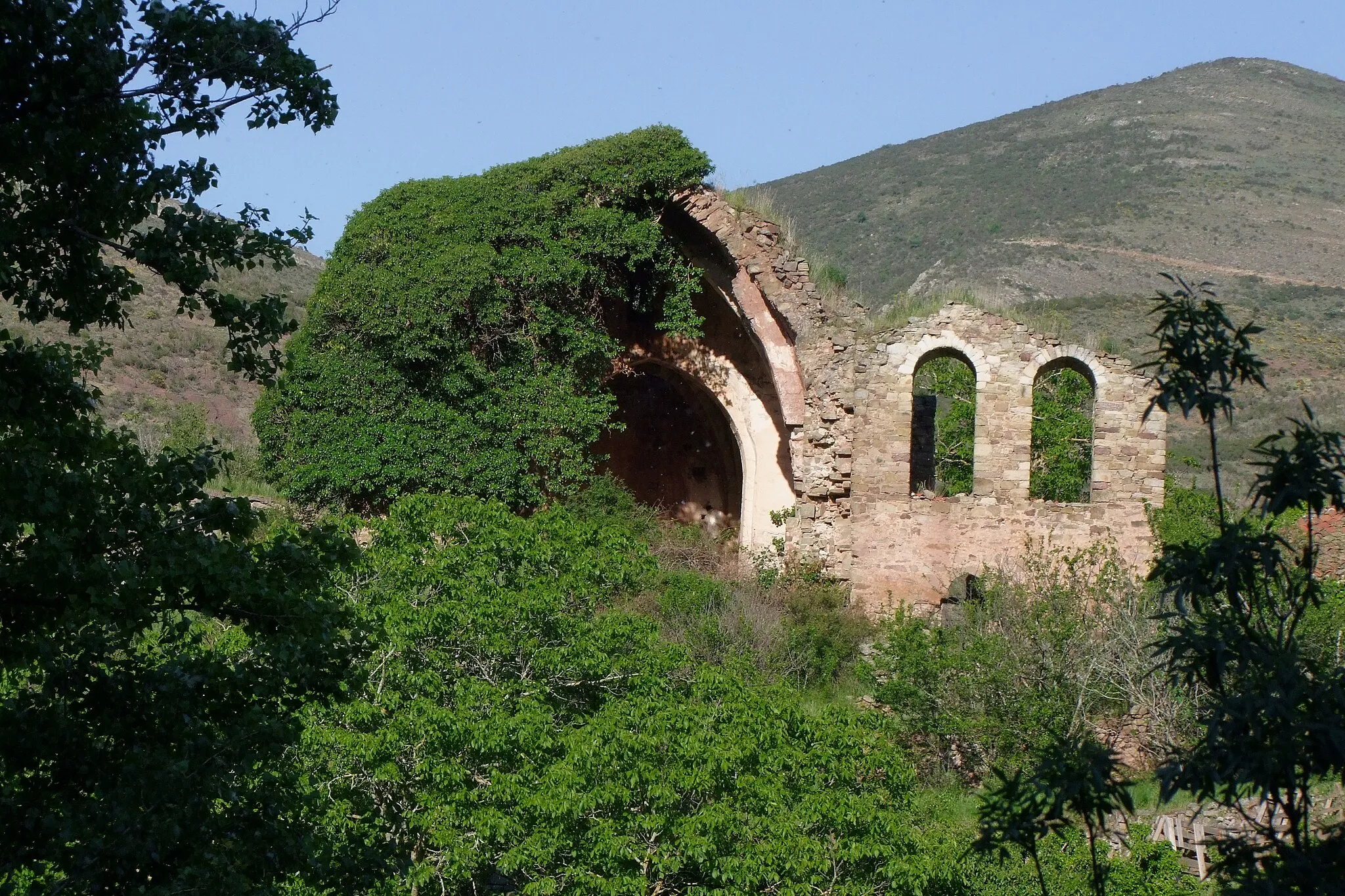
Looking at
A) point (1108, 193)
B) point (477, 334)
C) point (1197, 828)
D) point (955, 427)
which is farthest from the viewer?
point (1108, 193)

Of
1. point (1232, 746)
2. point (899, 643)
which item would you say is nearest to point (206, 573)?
point (1232, 746)

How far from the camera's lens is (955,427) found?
103 feet

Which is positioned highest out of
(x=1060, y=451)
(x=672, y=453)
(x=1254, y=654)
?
(x=1060, y=451)

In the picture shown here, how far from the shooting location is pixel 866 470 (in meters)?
19.3

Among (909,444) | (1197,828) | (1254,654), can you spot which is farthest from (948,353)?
(1254,654)

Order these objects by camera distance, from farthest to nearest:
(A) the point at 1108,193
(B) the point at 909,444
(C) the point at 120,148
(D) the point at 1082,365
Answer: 1. (A) the point at 1108,193
2. (B) the point at 909,444
3. (D) the point at 1082,365
4. (C) the point at 120,148

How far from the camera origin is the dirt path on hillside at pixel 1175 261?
4231 centimetres

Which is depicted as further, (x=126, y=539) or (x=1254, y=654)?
(x=126, y=539)

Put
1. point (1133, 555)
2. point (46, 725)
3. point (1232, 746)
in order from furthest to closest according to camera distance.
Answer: point (1133, 555) < point (46, 725) < point (1232, 746)

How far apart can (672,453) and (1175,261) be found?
26024 mm

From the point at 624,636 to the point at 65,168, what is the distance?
6875mm

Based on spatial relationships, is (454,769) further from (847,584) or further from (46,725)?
(847,584)

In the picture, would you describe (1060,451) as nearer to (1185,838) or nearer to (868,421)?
(868,421)

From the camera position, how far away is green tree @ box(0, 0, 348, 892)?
637 cm
